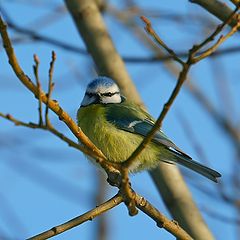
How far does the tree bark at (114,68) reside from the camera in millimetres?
2996

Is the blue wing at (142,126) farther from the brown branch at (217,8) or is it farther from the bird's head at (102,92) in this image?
the brown branch at (217,8)

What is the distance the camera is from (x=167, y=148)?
3066 millimetres

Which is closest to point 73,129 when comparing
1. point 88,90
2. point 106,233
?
point 88,90

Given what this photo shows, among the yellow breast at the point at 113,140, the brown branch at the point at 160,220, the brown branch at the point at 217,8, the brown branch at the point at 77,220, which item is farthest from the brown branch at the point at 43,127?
the yellow breast at the point at 113,140

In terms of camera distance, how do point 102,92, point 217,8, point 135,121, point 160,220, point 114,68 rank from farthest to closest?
point 102,92 < point 114,68 < point 135,121 < point 217,8 < point 160,220

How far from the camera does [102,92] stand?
341 cm

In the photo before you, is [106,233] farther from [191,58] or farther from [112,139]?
[191,58]

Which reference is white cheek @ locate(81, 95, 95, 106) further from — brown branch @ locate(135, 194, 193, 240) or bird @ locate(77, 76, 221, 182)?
brown branch @ locate(135, 194, 193, 240)

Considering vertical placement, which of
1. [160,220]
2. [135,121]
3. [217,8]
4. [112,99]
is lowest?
[160,220]

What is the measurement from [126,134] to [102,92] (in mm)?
435

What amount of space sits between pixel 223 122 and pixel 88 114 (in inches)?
76.8

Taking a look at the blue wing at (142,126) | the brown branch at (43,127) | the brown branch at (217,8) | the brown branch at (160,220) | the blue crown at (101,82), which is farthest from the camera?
the blue crown at (101,82)

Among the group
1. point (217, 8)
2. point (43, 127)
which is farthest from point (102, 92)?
point (43, 127)

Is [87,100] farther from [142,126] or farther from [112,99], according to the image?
[142,126]
